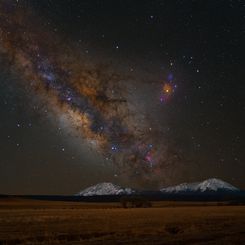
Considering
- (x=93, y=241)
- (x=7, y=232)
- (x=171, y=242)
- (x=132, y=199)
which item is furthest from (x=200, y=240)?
(x=132, y=199)

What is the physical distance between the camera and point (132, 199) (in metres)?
128

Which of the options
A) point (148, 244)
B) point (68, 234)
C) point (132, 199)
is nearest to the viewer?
point (148, 244)

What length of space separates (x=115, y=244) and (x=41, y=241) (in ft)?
17.9

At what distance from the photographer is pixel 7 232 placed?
37.4 m

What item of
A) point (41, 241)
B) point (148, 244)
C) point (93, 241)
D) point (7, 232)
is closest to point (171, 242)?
point (148, 244)

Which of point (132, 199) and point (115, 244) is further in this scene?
point (132, 199)

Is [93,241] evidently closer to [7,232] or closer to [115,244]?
[115,244]

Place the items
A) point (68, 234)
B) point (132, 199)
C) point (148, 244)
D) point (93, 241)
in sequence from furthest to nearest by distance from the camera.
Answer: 1. point (132, 199)
2. point (68, 234)
3. point (93, 241)
4. point (148, 244)

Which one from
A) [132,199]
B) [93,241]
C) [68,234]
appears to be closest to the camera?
[93,241]

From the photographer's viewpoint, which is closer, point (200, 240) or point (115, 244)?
point (115, 244)

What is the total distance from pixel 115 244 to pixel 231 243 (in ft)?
19.6

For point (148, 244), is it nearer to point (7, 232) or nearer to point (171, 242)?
point (171, 242)

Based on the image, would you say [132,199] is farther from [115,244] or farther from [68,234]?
[115,244]

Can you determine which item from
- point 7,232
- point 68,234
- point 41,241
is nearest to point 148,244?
point 41,241
